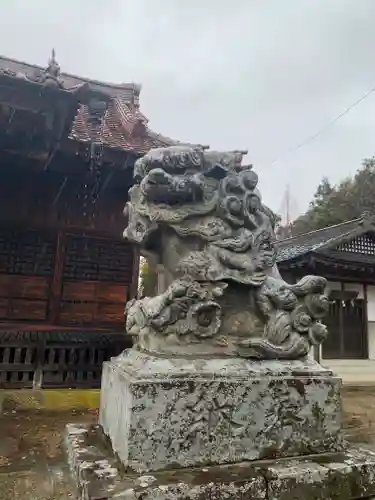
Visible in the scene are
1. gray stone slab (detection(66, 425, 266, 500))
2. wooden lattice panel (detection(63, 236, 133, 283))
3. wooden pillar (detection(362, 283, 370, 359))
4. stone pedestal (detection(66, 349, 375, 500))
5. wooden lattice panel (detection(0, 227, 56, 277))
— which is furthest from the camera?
wooden pillar (detection(362, 283, 370, 359))

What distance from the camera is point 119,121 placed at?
8.62 metres

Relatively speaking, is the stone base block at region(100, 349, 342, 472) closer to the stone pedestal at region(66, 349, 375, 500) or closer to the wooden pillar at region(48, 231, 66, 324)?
the stone pedestal at region(66, 349, 375, 500)

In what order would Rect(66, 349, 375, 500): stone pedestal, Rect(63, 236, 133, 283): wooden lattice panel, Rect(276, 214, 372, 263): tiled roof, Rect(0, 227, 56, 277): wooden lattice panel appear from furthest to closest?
1. Rect(276, 214, 372, 263): tiled roof
2. Rect(63, 236, 133, 283): wooden lattice panel
3. Rect(0, 227, 56, 277): wooden lattice panel
4. Rect(66, 349, 375, 500): stone pedestal

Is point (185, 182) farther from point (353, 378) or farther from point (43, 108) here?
A: point (353, 378)

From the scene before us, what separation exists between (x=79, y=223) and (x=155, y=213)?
5.20 m

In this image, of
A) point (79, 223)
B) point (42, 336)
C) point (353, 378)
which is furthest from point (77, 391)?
point (353, 378)

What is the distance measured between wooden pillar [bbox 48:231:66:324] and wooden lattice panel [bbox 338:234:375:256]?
7426mm

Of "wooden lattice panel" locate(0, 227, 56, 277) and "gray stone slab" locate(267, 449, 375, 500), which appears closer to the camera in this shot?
"gray stone slab" locate(267, 449, 375, 500)

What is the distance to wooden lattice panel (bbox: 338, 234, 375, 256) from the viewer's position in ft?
36.0

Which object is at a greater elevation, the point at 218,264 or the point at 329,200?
the point at 329,200

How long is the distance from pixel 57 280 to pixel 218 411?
18.0 feet

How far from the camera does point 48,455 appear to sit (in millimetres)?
3119

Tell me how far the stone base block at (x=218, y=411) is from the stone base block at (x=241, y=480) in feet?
0.19

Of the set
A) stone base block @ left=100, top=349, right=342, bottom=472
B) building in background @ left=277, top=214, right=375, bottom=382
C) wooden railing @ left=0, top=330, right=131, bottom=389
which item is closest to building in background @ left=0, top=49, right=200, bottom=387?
wooden railing @ left=0, top=330, right=131, bottom=389
